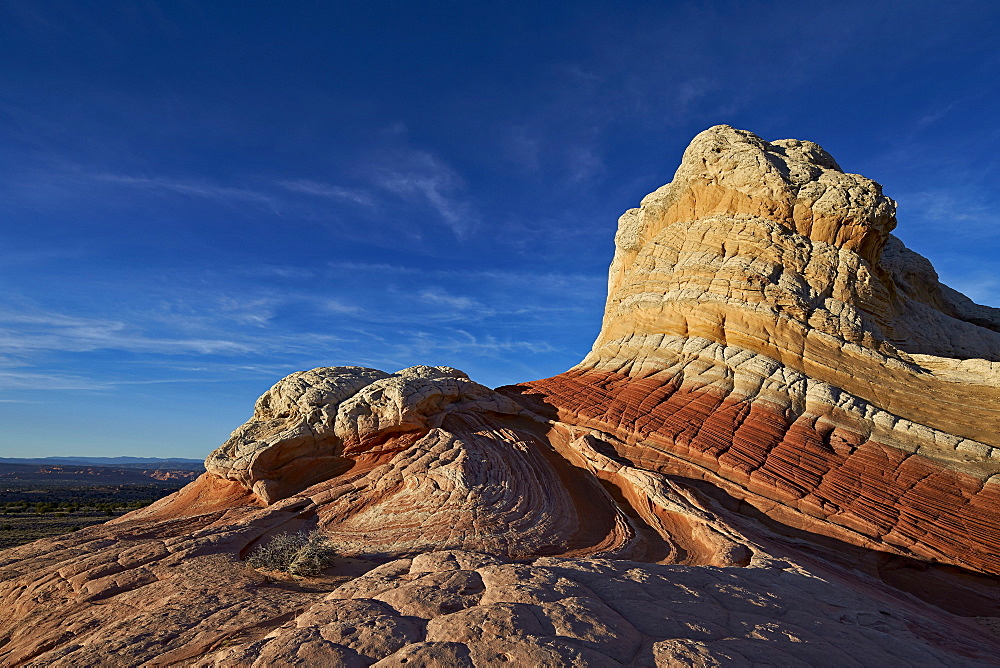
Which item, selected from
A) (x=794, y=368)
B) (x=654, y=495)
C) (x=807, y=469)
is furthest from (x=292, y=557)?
(x=794, y=368)

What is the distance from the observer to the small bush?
10.1 meters

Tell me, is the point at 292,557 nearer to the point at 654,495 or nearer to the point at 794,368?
the point at 654,495

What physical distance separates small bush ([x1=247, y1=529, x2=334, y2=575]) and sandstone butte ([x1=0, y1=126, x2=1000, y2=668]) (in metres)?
0.31

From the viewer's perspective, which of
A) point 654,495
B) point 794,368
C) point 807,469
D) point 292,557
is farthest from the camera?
point 794,368

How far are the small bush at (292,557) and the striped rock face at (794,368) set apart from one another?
31.4ft

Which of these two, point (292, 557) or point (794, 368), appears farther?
point (794, 368)

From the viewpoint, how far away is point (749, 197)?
70.8ft

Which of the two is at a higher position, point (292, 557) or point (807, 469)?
point (807, 469)

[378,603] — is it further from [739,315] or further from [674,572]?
[739,315]

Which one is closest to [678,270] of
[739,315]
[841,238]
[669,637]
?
[739,315]

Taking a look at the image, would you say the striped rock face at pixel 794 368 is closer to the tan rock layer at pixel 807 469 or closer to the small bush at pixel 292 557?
the tan rock layer at pixel 807 469

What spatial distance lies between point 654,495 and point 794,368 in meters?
8.30

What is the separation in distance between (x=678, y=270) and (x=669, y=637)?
1853cm

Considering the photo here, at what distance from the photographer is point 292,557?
1027 centimetres
